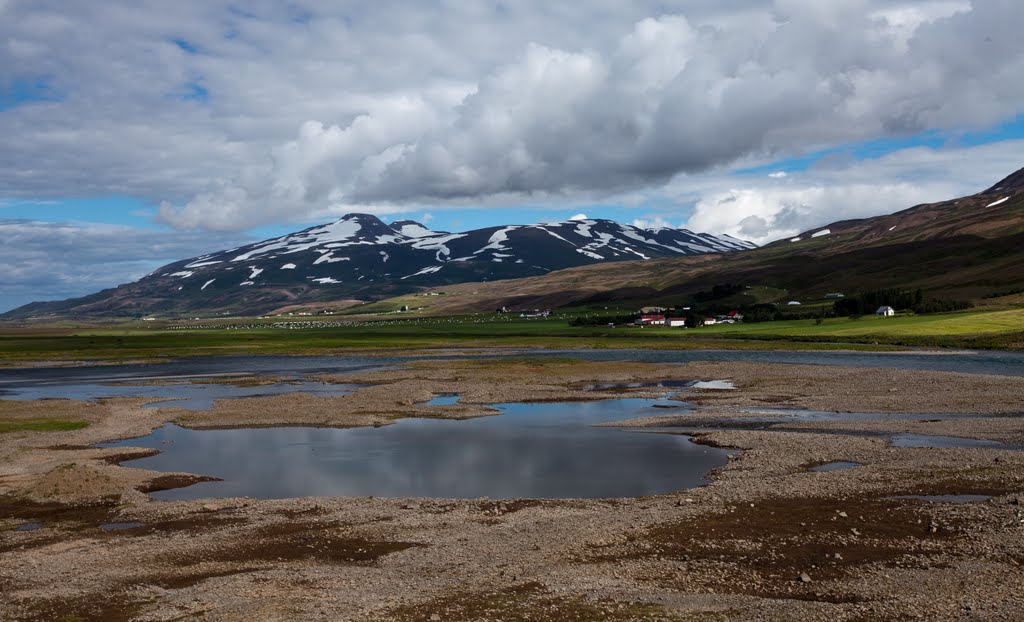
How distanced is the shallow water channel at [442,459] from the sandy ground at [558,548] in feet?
7.50

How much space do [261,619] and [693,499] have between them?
52.9 ft

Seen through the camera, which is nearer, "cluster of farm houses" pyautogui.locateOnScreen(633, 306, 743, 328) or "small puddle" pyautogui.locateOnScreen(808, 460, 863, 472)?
"small puddle" pyautogui.locateOnScreen(808, 460, 863, 472)

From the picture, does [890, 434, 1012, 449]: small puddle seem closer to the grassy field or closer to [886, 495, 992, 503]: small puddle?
[886, 495, 992, 503]: small puddle

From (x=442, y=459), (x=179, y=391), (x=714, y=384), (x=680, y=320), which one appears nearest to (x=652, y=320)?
(x=680, y=320)

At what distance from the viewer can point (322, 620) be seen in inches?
733

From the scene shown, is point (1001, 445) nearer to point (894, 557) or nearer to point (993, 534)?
point (993, 534)

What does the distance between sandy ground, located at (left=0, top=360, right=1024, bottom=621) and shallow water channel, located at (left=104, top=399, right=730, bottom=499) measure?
2.29 metres

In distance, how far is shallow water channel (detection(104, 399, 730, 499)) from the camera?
33312 mm

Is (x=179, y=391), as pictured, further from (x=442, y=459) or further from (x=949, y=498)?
(x=949, y=498)

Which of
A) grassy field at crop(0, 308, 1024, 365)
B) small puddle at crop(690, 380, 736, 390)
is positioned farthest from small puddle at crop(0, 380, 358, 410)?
grassy field at crop(0, 308, 1024, 365)

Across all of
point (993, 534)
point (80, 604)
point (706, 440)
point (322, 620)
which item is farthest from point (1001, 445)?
point (80, 604)

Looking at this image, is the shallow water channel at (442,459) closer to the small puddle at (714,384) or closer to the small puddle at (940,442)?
the small puddle at (940,442)

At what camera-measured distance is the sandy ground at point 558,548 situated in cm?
1928

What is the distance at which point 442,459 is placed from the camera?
3947cm
